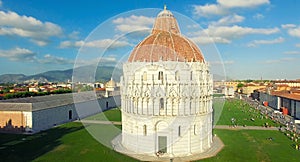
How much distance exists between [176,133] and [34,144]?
19.4 meters

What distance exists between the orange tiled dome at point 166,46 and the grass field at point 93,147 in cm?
1249

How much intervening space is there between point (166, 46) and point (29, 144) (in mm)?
22722

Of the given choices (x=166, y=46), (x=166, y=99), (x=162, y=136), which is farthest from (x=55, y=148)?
(x=166, y=46)

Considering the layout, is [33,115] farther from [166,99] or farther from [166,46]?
[166,46]

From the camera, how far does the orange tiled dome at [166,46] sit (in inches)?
1259

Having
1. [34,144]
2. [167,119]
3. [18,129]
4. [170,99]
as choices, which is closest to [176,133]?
[167,119]

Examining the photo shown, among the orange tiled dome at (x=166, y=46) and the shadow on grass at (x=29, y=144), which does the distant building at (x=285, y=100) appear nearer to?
the orange tiled dome at (x=166, y=46)

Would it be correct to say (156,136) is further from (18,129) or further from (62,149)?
(18,129)

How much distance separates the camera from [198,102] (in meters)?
32.4

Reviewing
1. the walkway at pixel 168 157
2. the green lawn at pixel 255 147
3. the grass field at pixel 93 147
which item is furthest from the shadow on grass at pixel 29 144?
the green lawn at pixel 255 147

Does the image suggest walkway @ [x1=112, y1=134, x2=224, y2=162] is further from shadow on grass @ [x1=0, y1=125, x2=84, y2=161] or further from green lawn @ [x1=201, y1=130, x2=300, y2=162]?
shadow on grass @ [x1=0, y1=125, x2=84, y2=161]

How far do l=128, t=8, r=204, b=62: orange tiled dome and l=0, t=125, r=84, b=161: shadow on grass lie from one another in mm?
16132

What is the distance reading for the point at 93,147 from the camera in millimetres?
Result: 34188

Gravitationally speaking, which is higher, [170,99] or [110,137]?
[170,99]
